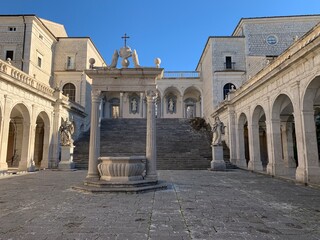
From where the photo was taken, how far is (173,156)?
19.9m

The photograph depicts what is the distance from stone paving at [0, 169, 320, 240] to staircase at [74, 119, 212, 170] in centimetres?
1131

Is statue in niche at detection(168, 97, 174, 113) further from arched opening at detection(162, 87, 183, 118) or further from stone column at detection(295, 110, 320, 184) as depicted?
stone column at detection(295, 110, 320, 184)

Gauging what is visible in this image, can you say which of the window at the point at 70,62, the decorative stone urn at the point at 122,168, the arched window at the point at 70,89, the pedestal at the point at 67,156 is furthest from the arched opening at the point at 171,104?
the decorative stone urn at the point at 122,168

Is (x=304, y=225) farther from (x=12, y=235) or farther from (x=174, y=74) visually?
(x=174, y=74)

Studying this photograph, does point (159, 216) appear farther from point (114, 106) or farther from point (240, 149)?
point (114, 106)

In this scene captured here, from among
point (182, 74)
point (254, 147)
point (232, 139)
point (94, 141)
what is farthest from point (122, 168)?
point (182, 74)

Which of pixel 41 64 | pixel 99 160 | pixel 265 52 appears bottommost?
pixel 99 160

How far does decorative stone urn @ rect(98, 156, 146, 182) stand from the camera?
8.38m

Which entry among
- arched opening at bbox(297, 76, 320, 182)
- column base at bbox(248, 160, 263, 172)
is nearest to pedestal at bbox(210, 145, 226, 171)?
column base at bbox(248, 160, 263, 172)

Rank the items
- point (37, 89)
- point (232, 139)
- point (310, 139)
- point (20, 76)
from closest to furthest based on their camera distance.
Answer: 1. point (310, 139)
2. point (20, 76)
3. point (37, 89)
4. point (232, 139)

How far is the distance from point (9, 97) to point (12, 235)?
12.6 m

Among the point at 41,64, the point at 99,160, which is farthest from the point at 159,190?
the point at 41,64

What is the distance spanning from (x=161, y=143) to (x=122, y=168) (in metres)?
14.7

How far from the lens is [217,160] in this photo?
17.5 meters
